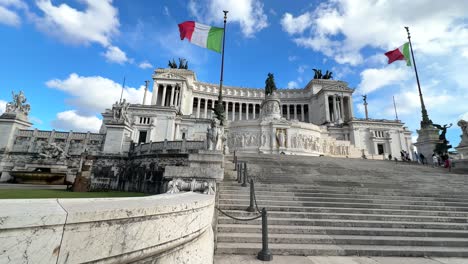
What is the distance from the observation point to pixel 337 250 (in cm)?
493

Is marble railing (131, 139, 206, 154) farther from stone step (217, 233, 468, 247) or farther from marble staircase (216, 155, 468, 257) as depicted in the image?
stone step (217, 233, 468, 247)

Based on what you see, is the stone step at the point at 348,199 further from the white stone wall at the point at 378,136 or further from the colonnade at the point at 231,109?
the colonnade at the point at 231,109

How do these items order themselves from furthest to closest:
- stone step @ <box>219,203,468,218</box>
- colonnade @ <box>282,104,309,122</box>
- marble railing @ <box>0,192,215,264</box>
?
colonnade @ <box>282,104,309,122</box> → stone step @ <box>219,203,468,218</box> → marble railing @ <box>0,192,215,264</box>

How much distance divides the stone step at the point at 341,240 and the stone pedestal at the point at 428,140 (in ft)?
59.6

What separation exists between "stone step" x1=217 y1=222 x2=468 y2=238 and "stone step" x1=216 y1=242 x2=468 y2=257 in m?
0.55

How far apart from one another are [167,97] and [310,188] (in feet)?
200

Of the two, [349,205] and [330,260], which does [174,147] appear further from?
[330,260]

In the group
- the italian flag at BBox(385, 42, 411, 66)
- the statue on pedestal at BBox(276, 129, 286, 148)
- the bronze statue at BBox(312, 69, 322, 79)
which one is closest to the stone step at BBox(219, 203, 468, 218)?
the statue on pedestal at BBox(276, 129, 286, 148)

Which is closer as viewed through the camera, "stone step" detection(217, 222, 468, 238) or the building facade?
"stone step" detection(217, 222, 468, 238)

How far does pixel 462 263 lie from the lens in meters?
4.66

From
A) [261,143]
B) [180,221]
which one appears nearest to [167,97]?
[261,143]

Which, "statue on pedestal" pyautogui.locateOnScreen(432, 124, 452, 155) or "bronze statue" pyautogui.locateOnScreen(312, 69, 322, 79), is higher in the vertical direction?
"bronze statue" pyautogui.locateOnScreen(312, 69, 322, 79)

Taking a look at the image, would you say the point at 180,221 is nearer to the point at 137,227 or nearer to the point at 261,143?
the point at 137,227

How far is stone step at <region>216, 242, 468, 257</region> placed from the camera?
190 inches
